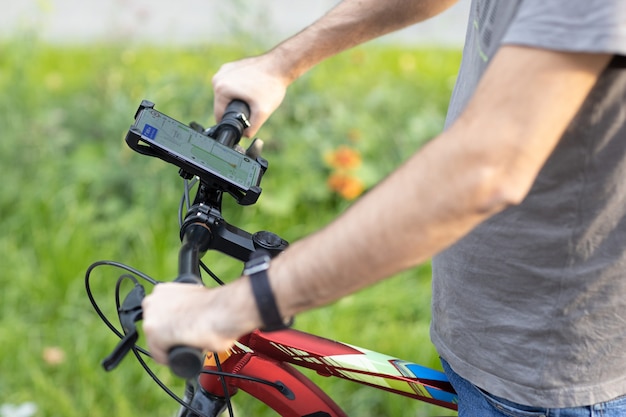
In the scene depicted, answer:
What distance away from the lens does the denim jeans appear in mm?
1288

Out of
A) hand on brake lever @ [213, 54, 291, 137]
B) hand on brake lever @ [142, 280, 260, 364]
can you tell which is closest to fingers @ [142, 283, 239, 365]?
hand on brake lever @ [142, 280, 260, 364]

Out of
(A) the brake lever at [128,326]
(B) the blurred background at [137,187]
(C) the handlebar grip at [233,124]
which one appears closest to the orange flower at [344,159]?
(B) the blurred background at [137,187]

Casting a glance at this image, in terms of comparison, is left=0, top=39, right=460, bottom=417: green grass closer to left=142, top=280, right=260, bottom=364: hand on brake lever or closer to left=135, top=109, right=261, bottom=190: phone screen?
left=135, top=109, right=261, bottom=190: phone screen

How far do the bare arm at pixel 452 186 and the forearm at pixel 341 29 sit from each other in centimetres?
70

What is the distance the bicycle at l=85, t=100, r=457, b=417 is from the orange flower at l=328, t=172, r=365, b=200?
5.18 ft

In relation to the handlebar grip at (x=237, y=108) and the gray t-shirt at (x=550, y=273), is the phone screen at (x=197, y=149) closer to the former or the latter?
the handlebar grip at (x=237, y=108)

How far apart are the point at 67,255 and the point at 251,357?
1.64m

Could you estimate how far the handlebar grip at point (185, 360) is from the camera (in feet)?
3.22

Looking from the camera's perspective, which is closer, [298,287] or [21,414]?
[298,287]

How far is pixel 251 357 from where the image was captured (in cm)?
149

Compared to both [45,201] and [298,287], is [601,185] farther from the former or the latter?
[45,201]

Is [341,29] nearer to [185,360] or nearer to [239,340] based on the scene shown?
[239,340]

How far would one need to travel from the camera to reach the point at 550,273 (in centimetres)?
122

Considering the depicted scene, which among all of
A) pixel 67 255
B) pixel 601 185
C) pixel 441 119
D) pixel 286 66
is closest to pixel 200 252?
pixel 286 66
